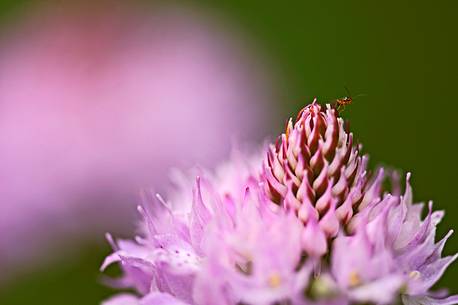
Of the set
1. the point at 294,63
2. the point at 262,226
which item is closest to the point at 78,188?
the point at 294,63

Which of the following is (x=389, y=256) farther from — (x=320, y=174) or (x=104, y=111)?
(x=104, y=111)

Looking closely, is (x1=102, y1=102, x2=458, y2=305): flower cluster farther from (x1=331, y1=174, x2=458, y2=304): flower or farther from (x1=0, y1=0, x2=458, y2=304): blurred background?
(x1=0, y1=0, x2=458, y2=304): blurred background

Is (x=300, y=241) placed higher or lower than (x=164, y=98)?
lower

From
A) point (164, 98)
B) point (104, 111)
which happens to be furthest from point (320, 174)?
point (164, 98)

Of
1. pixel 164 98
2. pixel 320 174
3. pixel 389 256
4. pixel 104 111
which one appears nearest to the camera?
pixel 389 256

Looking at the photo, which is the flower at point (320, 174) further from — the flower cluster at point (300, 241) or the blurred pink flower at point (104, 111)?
the blurred pink flower at point (104, 111)

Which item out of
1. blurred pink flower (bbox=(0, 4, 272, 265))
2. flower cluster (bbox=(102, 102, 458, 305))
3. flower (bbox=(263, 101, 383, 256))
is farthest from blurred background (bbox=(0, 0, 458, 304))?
flower (bbox=(263, 101, 383, 256))
